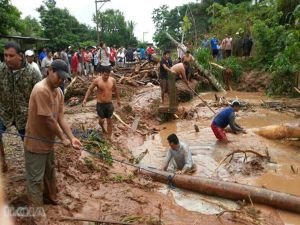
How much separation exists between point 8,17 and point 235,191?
1649 cm

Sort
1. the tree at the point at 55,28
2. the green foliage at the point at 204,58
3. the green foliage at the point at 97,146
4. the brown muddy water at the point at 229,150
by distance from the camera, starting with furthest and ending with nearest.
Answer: the tree at the point at 55,28
the green foliage at the point at 204,58
the green foliage at the point at 97,146
the brown muddy water at the point at 229,150

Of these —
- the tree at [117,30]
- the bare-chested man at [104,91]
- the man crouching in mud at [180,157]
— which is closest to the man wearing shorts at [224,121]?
the man crouching in mud at [180,157]

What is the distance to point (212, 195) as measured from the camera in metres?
6.56

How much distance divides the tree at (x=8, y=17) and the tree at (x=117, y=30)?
33217 mm

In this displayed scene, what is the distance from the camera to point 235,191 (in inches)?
247

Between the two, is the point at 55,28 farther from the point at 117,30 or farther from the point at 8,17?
the point at 117,30

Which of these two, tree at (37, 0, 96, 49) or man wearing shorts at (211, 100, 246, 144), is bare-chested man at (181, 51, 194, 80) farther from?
tree at (37, 0, 96, 49)

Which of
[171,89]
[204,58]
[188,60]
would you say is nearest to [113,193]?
[171,89]

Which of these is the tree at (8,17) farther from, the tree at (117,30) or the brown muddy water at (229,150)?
the tree at (117,30)

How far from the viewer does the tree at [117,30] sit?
53.7 m

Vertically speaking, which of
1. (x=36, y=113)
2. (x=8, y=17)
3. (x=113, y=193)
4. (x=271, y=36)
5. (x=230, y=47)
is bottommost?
(x=113, y=193)

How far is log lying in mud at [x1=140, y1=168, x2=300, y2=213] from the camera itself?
587 centimetres

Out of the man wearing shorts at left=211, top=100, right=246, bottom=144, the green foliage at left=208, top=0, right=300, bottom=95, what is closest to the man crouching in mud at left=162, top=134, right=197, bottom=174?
the man wearing shorts at left=211, top=100, right=246, bottom=144

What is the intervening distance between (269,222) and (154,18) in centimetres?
6099
